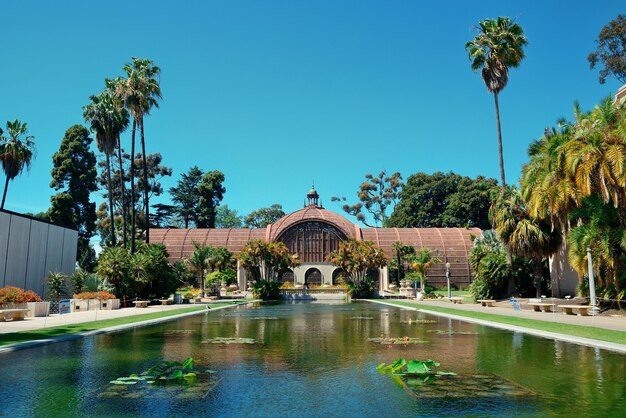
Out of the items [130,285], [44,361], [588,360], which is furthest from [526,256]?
[44,361]

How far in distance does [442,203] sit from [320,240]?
33.0 metres

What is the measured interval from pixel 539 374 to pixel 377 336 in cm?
755

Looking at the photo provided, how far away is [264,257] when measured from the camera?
5438cm

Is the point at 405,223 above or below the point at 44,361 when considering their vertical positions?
above

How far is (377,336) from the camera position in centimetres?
1697

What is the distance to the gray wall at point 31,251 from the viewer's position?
34.3 metres

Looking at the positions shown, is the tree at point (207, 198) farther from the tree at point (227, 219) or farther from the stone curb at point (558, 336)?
the stone curb at point (558, 336)

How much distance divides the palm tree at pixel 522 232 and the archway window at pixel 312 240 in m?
38.2

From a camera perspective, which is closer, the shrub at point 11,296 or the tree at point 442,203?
the shrub at point 11,296

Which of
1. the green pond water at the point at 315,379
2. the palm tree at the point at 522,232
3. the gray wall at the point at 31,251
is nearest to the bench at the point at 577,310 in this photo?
the palm tree at the point at 522,232

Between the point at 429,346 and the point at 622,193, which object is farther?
the point at 622,193

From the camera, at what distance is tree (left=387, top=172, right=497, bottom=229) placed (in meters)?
90.2

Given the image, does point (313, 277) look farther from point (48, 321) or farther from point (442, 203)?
point (48, 321)

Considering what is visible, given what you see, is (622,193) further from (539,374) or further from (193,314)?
(193,314)
